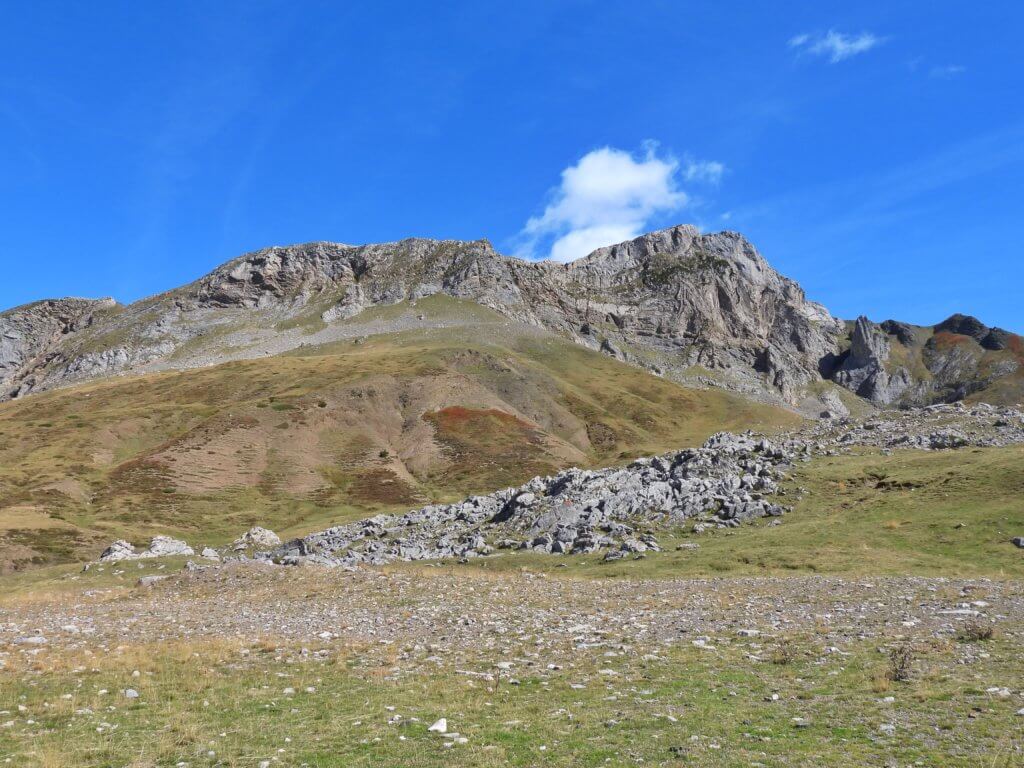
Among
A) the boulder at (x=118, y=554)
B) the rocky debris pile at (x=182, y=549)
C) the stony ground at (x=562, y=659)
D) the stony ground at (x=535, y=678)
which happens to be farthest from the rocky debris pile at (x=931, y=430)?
the boulder at (x=118, y=554)

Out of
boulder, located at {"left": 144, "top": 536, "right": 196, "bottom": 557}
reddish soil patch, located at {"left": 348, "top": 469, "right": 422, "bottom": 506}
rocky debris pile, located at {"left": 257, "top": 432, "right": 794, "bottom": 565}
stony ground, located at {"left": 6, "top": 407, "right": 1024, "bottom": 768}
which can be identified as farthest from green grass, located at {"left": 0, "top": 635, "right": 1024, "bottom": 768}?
reddish soil patch, located at {"left": 348, "top": 469, "right": 422, "bottom": 506}

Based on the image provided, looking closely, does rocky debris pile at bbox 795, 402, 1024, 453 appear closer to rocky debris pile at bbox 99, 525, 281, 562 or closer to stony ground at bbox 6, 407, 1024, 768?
stony ground at bbox 6, 407, 1024, 768

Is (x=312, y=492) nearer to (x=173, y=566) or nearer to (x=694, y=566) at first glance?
(x=173, y=566)

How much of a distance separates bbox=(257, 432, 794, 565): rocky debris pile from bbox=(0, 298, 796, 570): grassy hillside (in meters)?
25.6

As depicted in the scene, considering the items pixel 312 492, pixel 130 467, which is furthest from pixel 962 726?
pixel 130 467

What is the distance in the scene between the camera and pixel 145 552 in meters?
57.0

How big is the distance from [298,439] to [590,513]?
252 ft

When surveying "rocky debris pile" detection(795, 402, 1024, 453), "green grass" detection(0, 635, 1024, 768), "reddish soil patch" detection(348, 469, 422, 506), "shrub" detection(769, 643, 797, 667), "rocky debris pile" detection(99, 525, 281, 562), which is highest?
"rocky debris pile" detection(795, 402, 1024, 453)

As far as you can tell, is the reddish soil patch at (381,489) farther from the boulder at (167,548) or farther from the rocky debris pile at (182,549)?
the boulder at (167,548)

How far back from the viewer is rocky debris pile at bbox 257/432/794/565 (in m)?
46.2

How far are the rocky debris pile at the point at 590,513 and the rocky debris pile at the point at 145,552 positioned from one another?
10.0 meters

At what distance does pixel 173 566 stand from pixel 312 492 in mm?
45333

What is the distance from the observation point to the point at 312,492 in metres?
95.1

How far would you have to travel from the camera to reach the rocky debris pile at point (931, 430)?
55.2 meters
